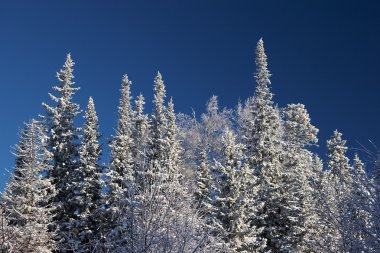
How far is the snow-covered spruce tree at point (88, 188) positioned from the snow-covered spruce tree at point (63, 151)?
54 cm

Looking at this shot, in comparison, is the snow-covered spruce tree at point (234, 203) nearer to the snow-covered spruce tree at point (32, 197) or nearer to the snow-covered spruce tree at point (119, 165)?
Result: the snow-covered spruce tree at point (119, 165)

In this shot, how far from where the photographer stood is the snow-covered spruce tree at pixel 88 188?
110 ft

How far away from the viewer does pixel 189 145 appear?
5794 centimetres

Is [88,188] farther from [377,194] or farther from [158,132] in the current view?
[377,194]

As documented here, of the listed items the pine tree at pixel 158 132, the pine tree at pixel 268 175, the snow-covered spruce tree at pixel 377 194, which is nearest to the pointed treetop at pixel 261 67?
the pine tree at pixel 268 175

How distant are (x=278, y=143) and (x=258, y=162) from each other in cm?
295

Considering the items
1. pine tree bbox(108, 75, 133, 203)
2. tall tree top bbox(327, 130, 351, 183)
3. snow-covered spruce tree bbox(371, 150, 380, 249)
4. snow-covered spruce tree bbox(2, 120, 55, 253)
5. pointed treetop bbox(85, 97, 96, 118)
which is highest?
tall tree top bbox(327, 130, 351, 183)

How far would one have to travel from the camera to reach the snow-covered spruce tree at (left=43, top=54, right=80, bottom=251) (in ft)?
114

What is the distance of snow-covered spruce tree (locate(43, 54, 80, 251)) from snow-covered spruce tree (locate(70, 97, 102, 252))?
1.78ft

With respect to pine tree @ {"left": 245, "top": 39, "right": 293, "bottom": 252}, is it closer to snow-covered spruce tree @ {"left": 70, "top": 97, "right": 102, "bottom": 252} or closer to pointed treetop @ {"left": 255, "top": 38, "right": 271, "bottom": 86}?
pointed treetop @ {"left": 255, "top": 38, "right": 271, "bottom": 86}

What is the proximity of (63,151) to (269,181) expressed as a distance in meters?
16.7

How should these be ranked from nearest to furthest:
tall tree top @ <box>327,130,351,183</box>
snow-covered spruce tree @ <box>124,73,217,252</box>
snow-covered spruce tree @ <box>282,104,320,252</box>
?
snow-covered spruce tree @ <box>124,73,217,252</box> < snow-covered spruce tree @ <box>282,104,320,252</box> < tall tree top @ <box>327,130,351,183</box>

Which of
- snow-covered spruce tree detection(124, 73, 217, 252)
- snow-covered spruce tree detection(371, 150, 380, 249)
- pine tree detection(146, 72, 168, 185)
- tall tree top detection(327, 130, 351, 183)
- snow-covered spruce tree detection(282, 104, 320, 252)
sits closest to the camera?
snow-covered spruce tree detection(371, 150, 380, 249)

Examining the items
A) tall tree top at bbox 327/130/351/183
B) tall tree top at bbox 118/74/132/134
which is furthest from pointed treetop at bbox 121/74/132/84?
tall tree top at bbox 327/130/351/183
